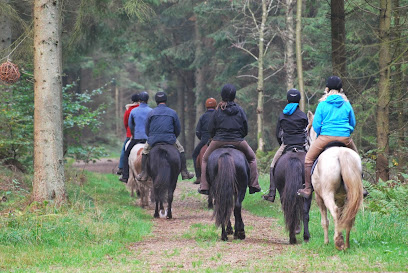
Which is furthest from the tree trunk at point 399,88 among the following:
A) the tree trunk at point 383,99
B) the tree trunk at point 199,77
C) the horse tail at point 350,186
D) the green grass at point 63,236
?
the tree trunk at point 199,77

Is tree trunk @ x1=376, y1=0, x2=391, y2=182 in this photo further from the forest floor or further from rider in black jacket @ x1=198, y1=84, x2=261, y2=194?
rider in black jacket @ x1=198, y1=84, x2=261, y2=194

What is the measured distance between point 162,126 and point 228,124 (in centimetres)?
359

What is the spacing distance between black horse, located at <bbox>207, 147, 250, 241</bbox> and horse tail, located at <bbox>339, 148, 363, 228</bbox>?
6.56ft

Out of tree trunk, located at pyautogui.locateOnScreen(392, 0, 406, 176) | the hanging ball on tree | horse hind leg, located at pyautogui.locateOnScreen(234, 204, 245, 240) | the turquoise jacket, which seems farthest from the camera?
tree trunk, located at pyautogui.locateOnScreen(392, 0, 406, 176)

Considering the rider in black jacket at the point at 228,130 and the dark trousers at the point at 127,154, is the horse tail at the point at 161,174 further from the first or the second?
the rider in black jacket at the point at 228,130

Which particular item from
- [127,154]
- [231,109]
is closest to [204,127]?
[127,154]

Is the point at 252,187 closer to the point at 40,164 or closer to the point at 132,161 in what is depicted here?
the point at 40,164

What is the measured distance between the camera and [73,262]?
7.62m

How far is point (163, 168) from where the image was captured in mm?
13219

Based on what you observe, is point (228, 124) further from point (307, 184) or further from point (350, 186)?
point (350, 186)

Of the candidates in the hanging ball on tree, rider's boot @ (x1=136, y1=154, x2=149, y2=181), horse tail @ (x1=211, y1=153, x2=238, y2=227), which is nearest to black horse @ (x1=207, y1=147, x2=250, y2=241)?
horse tail @ (x1=211, y1=153, x2=238, y2=227)

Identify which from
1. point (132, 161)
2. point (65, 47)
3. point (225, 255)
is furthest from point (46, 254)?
point (65, 47)

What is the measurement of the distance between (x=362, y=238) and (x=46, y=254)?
4.53m

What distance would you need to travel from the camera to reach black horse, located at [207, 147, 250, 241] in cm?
958
